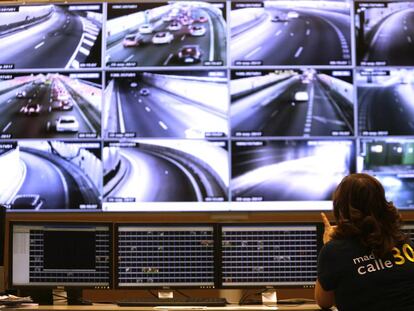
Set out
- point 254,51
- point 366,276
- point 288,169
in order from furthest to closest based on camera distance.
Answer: point 254,51 < point 288,169 < point 366,276

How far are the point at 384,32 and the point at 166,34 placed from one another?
1474mm

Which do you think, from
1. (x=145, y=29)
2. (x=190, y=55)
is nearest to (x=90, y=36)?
(x=145, y=29)

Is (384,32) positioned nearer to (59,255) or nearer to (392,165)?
(392,165)

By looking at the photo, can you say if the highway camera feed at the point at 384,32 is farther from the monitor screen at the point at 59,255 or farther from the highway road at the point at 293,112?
the monitor screen at the point at 59,255

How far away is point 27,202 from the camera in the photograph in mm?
3834

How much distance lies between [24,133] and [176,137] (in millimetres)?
1020

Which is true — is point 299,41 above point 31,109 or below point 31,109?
above

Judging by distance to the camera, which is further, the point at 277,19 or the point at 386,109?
the point at 277,19

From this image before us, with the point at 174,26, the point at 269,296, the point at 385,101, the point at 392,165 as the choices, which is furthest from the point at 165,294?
the point at 385,101

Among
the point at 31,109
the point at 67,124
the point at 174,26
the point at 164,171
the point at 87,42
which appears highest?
the point at 174,26

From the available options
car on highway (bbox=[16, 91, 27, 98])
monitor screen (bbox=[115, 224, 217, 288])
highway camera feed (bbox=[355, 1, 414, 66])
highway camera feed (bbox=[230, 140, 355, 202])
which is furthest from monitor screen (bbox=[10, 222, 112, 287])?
highway camera feed (bbox=[355, 1, 414, 66])

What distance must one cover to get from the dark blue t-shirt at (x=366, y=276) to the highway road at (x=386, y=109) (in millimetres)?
1674

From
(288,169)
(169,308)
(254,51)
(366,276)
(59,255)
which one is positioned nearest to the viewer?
(366,276)

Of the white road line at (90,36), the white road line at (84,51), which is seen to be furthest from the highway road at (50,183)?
the white road line at (90,36)
